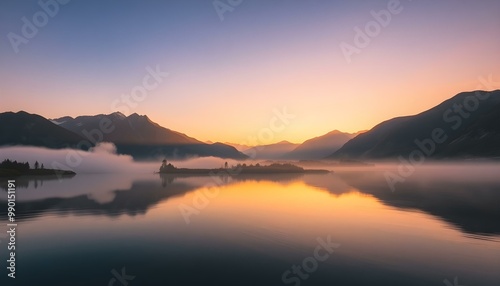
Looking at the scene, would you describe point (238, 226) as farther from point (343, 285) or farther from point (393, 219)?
point (393, 219)

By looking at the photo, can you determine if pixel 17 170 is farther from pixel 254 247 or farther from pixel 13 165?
pixel 254 247

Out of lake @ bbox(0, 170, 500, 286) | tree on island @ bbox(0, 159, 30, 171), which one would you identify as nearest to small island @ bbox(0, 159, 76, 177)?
tree on island @ bbox(0, 159, 30, 171)

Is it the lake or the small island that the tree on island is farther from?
the lake

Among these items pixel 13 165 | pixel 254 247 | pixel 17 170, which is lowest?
pixel 254 247

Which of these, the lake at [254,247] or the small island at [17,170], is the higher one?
the small island at [17,170]

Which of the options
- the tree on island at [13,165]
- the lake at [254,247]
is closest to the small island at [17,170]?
the tree on island at [13,165]

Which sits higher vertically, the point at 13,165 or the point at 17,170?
the point at 13,165

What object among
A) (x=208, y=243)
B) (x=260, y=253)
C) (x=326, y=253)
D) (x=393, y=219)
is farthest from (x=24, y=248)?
(x=393, y=219)

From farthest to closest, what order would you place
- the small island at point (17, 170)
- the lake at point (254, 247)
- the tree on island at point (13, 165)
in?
1. the tree on island at point (13, 165)
2. the small island at point (17, 170)
3. the lake at point (254, 247)

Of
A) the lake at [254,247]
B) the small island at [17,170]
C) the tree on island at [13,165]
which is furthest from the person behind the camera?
the tree on island at [13,165]

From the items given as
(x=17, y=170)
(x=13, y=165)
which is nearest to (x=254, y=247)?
(x=17, y=170)

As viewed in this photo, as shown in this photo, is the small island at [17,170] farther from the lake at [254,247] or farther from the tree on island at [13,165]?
the lake at [254,247]

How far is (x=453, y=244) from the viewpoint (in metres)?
28.2

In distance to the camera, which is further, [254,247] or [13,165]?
[13,165]
